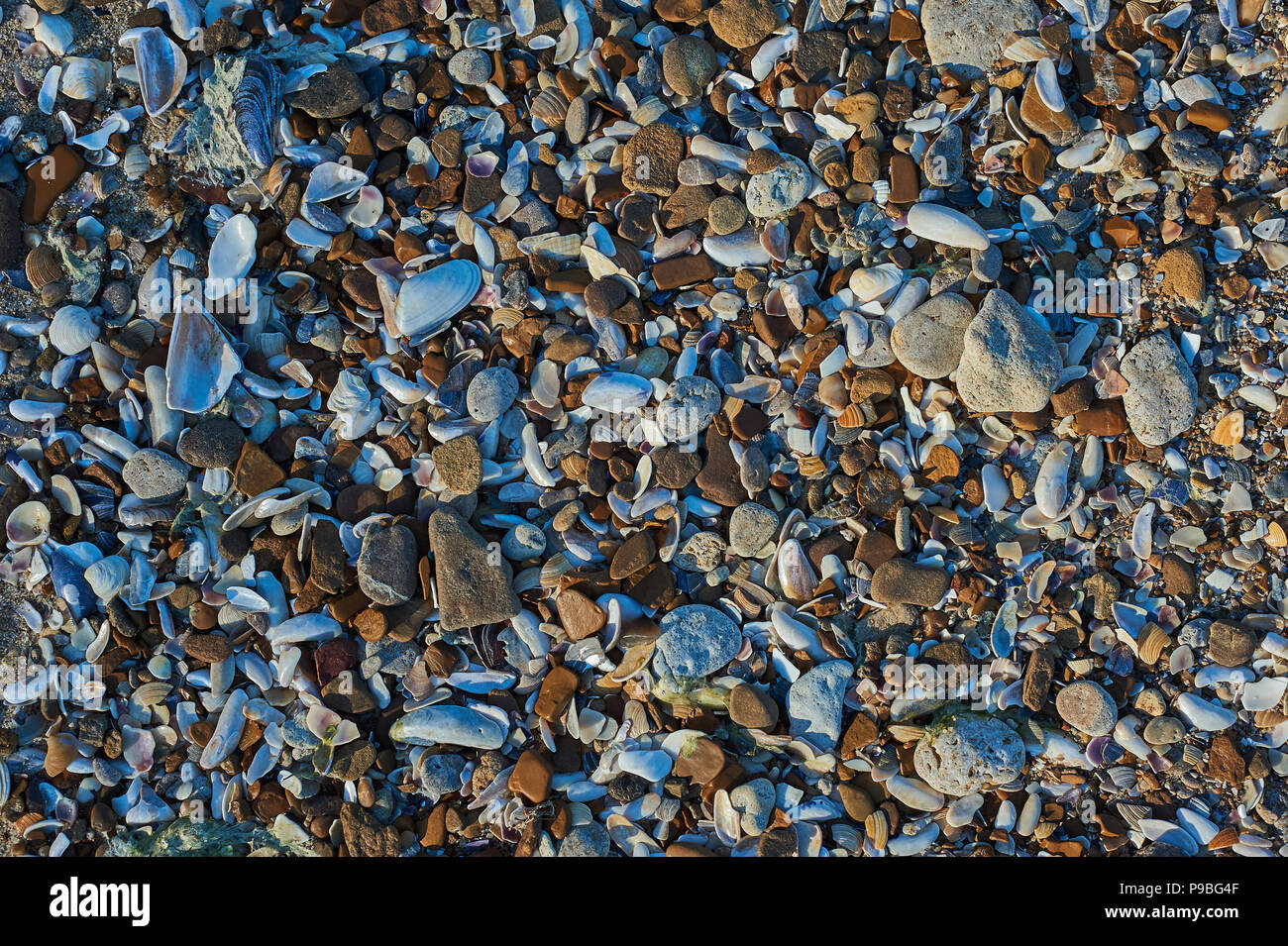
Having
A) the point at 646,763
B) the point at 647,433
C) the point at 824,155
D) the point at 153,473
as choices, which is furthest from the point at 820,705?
the point at 153,473

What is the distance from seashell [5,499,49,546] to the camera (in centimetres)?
206

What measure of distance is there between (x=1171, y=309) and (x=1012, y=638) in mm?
860

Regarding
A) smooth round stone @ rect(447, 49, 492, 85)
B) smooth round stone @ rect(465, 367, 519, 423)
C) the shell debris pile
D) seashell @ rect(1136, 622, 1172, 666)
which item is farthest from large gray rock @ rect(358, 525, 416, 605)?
seashell @ rect(1136, 622, 1172, 666)

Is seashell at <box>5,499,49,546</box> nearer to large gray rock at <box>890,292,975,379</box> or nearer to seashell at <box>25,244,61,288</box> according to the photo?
seashell at <box>25,244,61,288</box>

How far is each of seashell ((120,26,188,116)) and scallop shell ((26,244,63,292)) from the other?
41cm

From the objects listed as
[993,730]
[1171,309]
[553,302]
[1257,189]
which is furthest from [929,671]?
[1257,189]

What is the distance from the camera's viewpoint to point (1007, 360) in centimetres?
199

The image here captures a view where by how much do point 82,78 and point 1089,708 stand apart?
2.80m

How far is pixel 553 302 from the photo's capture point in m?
2.10

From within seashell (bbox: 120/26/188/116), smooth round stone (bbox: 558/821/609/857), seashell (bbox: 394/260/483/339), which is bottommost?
smooth round stone (bbox: 558/821/609/857)

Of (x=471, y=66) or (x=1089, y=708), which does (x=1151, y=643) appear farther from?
(x=471, y=66)

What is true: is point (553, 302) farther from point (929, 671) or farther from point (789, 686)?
point (929, 671)

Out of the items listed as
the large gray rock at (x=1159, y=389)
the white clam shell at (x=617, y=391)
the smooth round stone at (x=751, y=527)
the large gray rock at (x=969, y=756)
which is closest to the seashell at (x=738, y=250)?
the white clam shell at (x=617, y=391)

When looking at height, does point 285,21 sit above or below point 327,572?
above
